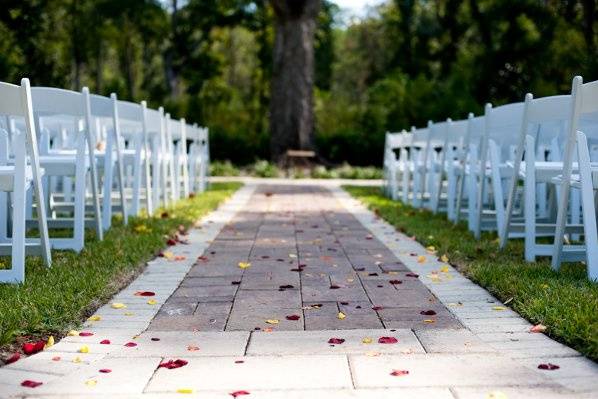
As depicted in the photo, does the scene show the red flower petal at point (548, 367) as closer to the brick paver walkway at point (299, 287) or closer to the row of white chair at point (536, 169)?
the brick paver walkway at point (299, 287)

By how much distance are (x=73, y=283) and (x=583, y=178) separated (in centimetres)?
283

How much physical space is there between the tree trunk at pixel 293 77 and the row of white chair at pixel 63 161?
30.3 feet

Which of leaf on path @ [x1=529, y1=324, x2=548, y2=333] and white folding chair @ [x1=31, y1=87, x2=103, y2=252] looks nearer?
leaf on path @ [x1=529, y1=324, x2=548, y2=333]

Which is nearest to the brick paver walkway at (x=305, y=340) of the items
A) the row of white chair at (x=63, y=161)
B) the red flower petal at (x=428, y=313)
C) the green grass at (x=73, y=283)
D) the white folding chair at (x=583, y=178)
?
the red flower petal at (x=428, y=313)

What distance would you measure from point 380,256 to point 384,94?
20.3m

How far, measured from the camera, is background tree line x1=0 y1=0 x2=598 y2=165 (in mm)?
23203

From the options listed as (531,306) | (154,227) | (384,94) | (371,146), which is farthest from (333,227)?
(384,94)

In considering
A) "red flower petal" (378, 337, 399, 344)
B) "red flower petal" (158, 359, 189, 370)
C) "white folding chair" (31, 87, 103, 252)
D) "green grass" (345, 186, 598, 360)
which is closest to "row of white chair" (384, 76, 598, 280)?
"green grass" (345, 186, 598, 360)

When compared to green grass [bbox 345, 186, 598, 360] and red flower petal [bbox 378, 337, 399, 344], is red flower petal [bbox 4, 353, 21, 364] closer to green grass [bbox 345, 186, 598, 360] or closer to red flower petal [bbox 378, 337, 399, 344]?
red flower petal [bbox 378, 337, 399, 344]

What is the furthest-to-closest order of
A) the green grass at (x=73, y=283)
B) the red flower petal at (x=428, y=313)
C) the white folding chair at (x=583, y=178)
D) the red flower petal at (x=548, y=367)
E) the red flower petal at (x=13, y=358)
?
the white folding chair at (x=583, y=178)
the red flower petal at (x=428, y=313)
the green grass at (x=73, y=283)
the red flower petal at (x=13, y=358)
the red flower petal at (x=548, y=367)

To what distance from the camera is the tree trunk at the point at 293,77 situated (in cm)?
1984

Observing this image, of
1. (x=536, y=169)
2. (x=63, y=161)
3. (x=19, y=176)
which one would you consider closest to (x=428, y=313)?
(x=536, y=169)

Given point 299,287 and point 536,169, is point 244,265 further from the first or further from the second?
point 536,169

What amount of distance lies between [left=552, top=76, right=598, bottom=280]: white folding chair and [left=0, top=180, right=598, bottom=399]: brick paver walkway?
594mm
